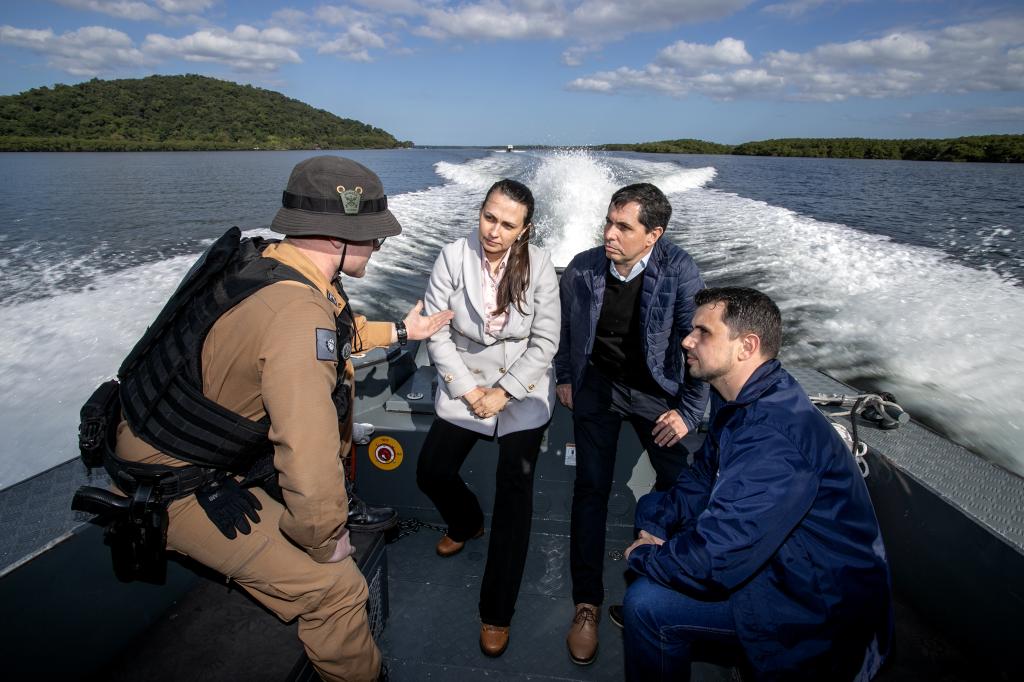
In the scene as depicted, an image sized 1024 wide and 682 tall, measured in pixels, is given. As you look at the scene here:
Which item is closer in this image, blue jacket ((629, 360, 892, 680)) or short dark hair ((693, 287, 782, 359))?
blue jacket ((629, 360, 892, 680))

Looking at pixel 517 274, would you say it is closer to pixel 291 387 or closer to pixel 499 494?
pixel 499 494

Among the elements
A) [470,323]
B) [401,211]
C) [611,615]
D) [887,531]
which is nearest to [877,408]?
[887,531]

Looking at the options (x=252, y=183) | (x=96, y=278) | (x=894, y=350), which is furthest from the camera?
(x=252, y=183)

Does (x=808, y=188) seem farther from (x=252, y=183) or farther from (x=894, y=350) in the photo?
(x=252, y=183)

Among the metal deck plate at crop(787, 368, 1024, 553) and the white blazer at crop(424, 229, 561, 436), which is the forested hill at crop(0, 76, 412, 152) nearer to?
the white blazer at crop(424, 229, 561, 436)

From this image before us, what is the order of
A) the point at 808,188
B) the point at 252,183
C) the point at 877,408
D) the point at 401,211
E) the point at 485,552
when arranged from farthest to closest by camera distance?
the point at 252,183 → the point at 808,188 → the point at 401,211 → the point at 485,552 → the point at 877,408

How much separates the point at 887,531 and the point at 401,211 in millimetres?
9141

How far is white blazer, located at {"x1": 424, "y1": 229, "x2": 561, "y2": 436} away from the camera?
2188 mm

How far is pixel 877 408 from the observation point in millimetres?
2211

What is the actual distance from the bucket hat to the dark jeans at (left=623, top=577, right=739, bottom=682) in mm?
1311

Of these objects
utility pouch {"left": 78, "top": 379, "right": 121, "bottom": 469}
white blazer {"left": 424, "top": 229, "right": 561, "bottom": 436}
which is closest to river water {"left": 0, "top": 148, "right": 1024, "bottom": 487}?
utility pouch {"left": 78, "top": 379, "right": 121, "bottom": 469}

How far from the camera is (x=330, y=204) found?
4.65ft

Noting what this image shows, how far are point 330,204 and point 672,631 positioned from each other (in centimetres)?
152

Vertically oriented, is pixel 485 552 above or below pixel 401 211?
below
